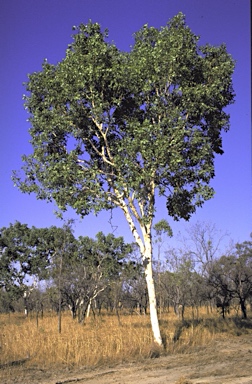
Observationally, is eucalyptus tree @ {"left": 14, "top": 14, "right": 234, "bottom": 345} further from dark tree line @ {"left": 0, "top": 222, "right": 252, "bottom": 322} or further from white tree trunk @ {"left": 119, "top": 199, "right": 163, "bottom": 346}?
dark tree line @ {"left": 0, "top": 222, "right": 252, "bottom": 322}

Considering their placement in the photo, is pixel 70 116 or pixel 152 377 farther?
pixel 70 116

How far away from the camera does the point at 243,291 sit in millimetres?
25844

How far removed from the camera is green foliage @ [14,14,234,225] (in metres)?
12.4

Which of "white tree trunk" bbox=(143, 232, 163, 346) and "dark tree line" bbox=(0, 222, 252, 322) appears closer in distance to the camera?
"white tree trunk" bbox=(143, 232, 163, 346)

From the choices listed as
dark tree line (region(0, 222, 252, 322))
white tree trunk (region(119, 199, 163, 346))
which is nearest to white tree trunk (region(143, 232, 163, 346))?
white tree trunk (region(119, 199, 163, 346))

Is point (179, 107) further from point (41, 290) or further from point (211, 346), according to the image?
point (41, 290)

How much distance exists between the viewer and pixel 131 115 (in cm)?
1388

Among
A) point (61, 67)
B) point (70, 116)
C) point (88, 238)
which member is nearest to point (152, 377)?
point (70, 116)

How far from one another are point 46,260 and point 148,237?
1267 inches

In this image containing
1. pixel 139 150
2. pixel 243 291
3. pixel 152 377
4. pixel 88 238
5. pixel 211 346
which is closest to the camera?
pixel 152 377

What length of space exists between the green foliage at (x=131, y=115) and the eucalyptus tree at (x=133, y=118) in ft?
0.11

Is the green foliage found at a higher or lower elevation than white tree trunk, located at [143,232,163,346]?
higher

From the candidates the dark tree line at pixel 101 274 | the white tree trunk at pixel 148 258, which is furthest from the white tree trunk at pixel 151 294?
the dark tree line at pixel 101 274

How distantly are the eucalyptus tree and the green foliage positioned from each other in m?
0.03
